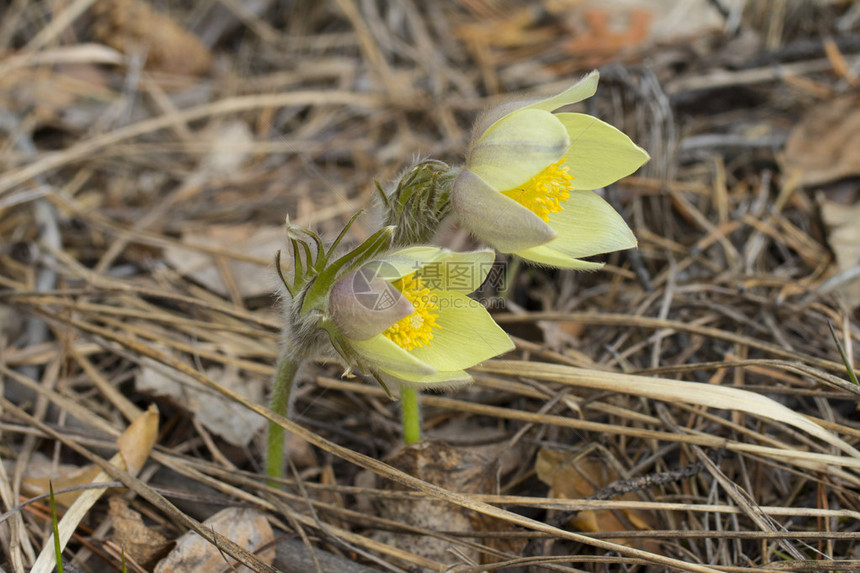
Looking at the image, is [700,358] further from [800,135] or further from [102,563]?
[102,563]

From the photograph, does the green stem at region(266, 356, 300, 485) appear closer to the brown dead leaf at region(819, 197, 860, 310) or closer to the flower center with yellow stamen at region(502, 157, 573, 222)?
the flower center with yellow stamen at region(502, 157, 573, 222)

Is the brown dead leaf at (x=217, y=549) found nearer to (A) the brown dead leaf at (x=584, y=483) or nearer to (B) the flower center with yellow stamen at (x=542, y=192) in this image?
(A) the brown dead leaf at (x=584, y=483)

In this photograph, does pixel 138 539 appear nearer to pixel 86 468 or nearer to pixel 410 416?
pixel 86 468

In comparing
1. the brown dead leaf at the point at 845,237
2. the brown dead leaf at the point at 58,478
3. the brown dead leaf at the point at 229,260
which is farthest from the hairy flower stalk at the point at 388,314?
the brown dead leaf at the point at 845,237

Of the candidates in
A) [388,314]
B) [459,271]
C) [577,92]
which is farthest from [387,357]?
[577,92]

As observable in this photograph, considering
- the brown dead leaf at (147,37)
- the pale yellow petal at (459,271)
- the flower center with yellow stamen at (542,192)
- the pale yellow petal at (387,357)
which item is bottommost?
the pale yellow petal at (387,357)

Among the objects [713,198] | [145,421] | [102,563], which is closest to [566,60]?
[713,198]

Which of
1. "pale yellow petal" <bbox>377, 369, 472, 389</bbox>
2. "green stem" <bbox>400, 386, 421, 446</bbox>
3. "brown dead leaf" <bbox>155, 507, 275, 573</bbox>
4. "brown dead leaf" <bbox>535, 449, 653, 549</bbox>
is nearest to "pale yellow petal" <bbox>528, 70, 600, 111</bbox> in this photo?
"pale yellow petal" <bbox>377, 369, 472, 389</bbox>
